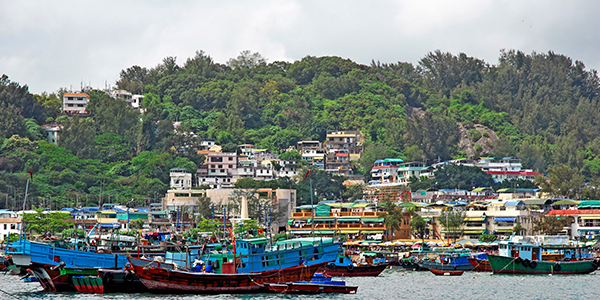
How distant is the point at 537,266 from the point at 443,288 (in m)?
8.56

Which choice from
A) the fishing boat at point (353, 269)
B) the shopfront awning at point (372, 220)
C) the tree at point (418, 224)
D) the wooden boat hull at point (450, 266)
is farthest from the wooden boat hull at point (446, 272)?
the shopfront awning at point (372, 220)

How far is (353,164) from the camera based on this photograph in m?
128

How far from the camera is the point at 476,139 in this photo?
140125 millimetres

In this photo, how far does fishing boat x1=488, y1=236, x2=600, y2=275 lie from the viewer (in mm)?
52250

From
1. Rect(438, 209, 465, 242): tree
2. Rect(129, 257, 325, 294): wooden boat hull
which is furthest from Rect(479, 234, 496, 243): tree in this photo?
Rect(129, 257, 325, 294): wooden boat hull

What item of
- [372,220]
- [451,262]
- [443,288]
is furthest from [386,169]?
[443,288]

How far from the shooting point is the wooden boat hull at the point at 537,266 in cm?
5216

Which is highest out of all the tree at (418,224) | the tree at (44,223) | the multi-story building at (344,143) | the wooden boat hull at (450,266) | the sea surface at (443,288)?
the multi-story building at (344,143)

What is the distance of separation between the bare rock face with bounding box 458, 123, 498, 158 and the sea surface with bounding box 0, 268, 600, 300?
84938 mm

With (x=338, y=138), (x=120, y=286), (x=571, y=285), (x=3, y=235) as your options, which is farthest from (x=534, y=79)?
(x=120, y=286)

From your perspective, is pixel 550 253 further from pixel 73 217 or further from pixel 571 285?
pixel 73 217

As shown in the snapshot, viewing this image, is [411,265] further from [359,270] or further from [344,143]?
[344,143]

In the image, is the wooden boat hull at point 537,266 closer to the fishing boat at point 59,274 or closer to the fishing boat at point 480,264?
the fishing boat at point 480,264

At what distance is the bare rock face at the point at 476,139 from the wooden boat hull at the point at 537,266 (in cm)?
8315
